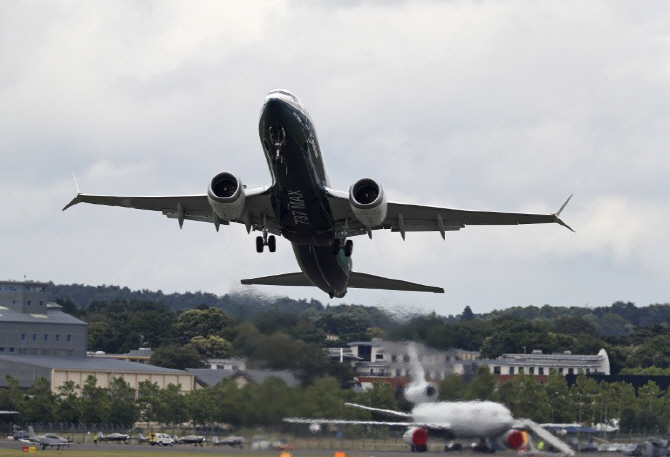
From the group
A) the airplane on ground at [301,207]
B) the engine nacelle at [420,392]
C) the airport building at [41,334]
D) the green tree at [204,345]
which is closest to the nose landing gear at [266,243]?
the airplane on ground at [301,207]

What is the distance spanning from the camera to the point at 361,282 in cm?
5834

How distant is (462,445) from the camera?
5831cm

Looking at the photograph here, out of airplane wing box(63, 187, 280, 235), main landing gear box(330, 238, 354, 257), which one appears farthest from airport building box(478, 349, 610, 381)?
airplane wing box(63, 187, 280, 235)

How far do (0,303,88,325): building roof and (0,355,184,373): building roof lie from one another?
862 inches

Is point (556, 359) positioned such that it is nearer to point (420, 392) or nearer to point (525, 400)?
point (525, 400)

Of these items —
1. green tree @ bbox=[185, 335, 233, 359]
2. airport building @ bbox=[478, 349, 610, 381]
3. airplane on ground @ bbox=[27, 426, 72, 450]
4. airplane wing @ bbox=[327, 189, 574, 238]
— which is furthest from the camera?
airport building @ bbox=[478, 349, 610, 381]

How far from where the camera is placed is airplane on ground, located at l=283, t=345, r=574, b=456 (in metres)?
56.6

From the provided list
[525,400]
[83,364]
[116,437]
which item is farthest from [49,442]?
[83,364]

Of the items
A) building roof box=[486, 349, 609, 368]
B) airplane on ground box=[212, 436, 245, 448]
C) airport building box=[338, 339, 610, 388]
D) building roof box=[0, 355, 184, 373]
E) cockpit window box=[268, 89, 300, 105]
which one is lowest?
airplane on ground box=[212, 436, 245, 448]

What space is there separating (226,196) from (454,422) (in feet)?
62.5

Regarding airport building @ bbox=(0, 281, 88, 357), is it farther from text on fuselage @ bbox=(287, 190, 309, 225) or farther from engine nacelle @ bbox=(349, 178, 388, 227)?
engine nacelle @ bbox=(349, 178, 388, 227)

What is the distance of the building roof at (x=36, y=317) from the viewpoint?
145250 mm

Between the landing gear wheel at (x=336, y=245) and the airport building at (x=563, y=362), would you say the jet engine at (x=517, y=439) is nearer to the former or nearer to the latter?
the landing gear wheel at (x=336, y=245)

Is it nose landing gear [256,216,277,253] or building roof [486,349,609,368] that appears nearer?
nose landing gear [256,216,277,253]
